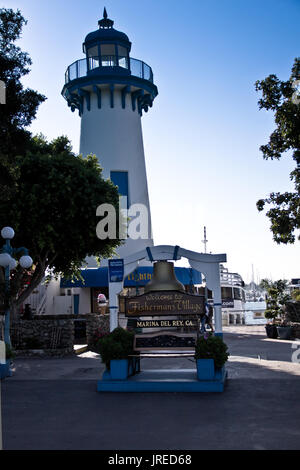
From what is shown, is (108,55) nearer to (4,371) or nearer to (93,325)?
(93,325)

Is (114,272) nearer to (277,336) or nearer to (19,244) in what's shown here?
(19,244)

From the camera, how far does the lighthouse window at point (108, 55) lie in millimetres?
34531

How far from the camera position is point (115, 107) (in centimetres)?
3397

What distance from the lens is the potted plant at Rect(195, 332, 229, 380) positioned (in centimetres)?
1152

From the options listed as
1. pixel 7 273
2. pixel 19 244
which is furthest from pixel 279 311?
pixel 7 273

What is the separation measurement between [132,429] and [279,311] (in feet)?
66.0

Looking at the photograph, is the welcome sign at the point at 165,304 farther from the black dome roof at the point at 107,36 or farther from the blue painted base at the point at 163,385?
the black dome roof at the point at 107,36

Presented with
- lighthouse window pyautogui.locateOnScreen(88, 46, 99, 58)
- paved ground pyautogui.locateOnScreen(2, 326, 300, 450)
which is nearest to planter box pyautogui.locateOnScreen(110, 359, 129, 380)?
paved ground pyautogui.locateOnScreen(2, 326, 300, 450)

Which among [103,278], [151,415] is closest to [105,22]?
[103,278]

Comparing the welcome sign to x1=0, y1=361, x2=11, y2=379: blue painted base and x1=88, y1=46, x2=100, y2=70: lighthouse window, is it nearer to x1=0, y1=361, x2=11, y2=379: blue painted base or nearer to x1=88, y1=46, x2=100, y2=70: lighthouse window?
x1=0, y1=361, x2=11, y2=379: blue painted base

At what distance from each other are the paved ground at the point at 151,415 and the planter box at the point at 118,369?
64 cm

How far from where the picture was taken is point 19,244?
2184cm

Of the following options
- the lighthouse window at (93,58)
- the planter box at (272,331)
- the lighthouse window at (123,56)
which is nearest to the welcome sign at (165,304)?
the planter box at (272,331)
